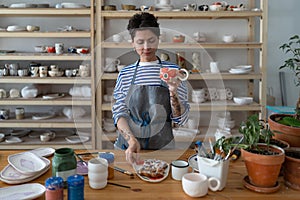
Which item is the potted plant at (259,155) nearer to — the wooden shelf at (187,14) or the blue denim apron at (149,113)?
the blue denim apron at (149,113)

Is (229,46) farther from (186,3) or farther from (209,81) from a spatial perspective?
(186,3)

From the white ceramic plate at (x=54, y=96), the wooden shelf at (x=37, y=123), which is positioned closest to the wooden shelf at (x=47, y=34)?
the white ceramic plate at (x=54, y=96)

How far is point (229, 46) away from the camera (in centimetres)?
325

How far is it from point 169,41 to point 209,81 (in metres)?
0.56

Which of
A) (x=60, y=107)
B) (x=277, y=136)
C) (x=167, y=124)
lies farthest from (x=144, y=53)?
(x=60, y=107)

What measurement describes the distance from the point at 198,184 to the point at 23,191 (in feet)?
2.14

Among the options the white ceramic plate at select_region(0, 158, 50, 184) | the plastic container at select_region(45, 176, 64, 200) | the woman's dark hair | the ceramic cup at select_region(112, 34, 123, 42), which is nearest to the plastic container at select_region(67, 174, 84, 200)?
the plastic container at select_region(45, 176, 64, 200)

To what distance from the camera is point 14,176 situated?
144 centimetres

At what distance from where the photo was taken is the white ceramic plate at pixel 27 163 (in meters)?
1.50

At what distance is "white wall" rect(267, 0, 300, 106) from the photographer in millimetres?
3643

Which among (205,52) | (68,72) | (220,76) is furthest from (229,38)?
(68,72)

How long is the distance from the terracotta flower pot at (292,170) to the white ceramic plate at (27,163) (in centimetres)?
100

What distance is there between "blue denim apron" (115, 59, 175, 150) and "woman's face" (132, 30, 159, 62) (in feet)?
0.39

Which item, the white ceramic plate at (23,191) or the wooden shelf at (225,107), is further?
the wooden shelf at (225,107)
